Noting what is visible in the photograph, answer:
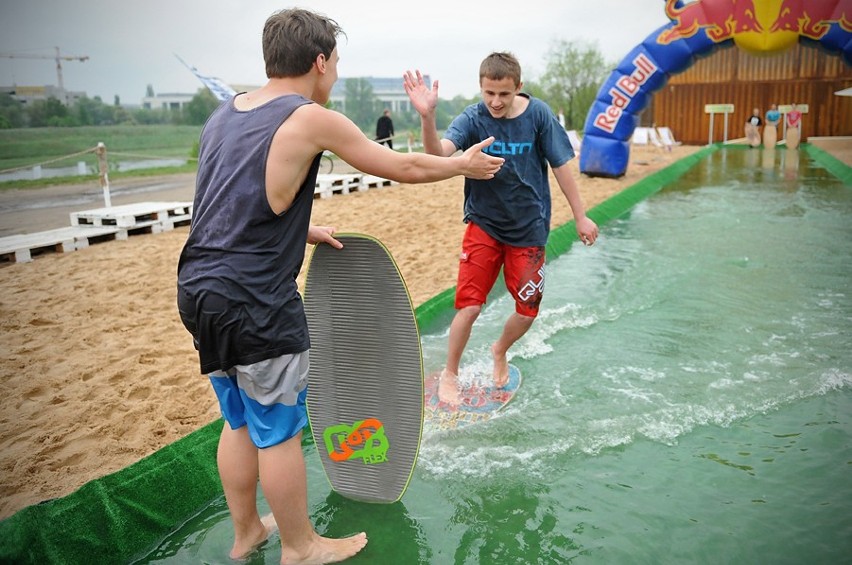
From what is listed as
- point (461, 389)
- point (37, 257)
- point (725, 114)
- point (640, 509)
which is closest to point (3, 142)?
point (37, 257)

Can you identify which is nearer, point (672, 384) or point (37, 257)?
point (672, 384)

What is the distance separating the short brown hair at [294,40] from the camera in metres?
2.23

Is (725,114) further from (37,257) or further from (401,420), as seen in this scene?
(401,420)

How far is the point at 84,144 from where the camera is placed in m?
26.8

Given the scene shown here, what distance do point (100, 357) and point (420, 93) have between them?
2.99 meters

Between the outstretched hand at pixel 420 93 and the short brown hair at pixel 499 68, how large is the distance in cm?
38

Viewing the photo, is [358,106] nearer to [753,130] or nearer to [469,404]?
[753,130]

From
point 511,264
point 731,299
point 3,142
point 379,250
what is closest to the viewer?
point 379,250

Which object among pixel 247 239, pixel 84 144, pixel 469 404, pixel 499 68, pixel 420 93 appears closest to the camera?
pixel 247 239

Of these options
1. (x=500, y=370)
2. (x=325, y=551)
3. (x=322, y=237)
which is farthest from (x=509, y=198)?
(x=325, y=551)

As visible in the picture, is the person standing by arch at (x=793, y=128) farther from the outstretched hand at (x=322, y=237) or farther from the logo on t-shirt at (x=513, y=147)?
the outstretched hand at (x=322, y=237)

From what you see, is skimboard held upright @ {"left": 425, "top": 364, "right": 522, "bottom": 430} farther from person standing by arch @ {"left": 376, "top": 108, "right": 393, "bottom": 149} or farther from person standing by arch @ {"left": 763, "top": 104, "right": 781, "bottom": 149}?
person standing by arch @ {"left": 763, "top": 104, "right": 781, "bottom": 149}

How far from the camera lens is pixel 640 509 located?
284 cm

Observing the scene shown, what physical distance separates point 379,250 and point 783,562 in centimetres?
196
